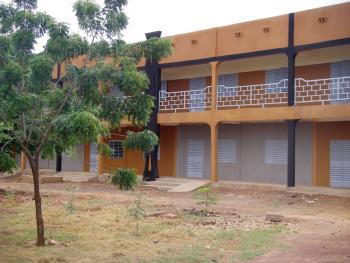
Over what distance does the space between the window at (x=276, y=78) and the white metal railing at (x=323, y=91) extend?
668 mm

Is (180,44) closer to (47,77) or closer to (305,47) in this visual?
(305,47)

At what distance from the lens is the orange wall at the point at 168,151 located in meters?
22.5

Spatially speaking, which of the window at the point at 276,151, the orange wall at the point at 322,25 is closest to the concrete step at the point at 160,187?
the window at the point at 276,151

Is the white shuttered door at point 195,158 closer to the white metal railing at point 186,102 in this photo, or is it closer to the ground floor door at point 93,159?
the white metal railing at point 186,102

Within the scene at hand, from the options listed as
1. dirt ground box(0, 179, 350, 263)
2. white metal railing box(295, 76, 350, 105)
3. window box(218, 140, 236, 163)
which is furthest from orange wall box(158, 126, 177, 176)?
dirt ground box(0, 179, 350, 263)

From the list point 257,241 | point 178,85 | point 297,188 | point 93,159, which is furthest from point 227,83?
point 257,241

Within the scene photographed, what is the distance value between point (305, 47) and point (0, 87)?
11.1m

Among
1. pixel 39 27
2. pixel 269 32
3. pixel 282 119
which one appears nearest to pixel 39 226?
pixel 39 27

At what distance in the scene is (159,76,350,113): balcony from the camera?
17.4 metres

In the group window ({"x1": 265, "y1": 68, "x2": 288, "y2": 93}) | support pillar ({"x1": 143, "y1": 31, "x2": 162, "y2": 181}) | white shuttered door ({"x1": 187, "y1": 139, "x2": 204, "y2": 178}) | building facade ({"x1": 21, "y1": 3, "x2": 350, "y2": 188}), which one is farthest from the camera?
white shuttered door ({"x1": 187, "y1": 139, "x2": 204, "y2": 178})

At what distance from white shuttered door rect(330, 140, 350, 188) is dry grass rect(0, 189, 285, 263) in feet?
25.9

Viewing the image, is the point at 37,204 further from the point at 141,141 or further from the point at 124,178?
the point at 141,141

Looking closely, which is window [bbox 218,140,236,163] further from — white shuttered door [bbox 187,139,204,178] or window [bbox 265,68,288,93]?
window [bbox 265,68,288,93]

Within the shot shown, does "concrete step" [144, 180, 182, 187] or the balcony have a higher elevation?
the balcony
